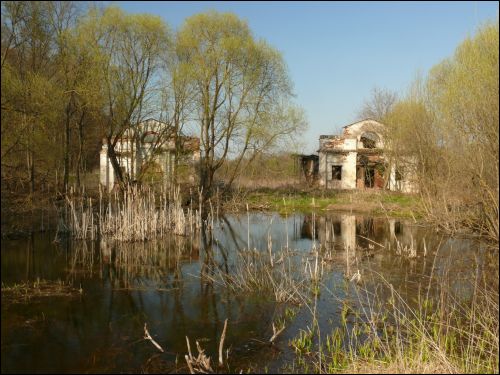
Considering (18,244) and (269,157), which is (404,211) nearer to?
(269,157)

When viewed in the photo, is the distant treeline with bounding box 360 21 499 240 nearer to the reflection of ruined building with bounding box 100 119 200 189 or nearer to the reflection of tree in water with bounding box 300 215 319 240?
the reflection of tree in water with bounding box 300 215 319 240

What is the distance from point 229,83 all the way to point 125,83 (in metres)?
6.23

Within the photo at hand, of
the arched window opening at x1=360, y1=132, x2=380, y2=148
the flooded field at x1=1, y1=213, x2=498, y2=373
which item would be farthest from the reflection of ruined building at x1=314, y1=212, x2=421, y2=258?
the arched window opening at x1=360, y1=132, x2=380, y2=148

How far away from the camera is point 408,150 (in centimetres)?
2456

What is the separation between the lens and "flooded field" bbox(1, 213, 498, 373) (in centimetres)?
589

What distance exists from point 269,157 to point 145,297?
21.0m

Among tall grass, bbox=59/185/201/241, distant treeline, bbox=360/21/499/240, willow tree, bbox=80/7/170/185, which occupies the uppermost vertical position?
willow tree, bbox=80/7/170/185

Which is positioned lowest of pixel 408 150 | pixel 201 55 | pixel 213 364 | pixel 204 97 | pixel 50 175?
pixel 213 364

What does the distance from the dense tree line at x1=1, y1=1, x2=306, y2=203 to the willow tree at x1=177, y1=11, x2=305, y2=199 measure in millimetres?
61

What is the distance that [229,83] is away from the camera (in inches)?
1005

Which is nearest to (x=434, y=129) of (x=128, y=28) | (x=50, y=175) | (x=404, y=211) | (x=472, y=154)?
(x=404, y=211)

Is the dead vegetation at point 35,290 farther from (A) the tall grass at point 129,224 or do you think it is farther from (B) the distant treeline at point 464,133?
(B) the distant treeline at point 464,133

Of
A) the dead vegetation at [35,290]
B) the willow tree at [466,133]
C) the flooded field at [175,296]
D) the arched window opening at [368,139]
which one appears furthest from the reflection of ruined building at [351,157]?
the dead vegetation at [35,290]

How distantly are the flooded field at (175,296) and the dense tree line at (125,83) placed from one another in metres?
5.31
